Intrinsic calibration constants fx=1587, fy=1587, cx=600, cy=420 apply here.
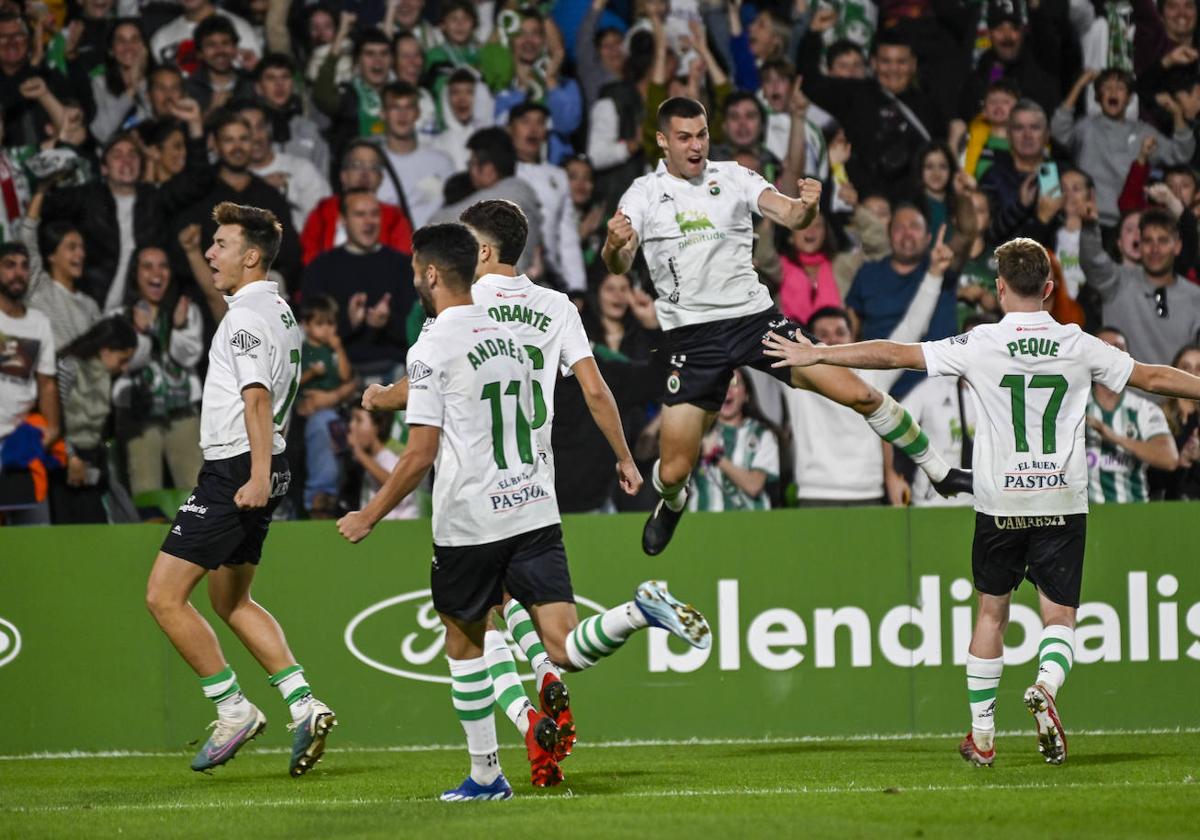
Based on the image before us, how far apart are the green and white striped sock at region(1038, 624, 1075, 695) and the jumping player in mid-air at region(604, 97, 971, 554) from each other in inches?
53.9

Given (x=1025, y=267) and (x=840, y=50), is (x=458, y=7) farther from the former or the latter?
(x=1025, y=267)

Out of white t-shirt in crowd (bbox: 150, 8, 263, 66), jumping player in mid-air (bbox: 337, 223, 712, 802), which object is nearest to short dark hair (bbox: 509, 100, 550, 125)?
white t-shirt in crowd (bbox: 150, 8, 263, 66)

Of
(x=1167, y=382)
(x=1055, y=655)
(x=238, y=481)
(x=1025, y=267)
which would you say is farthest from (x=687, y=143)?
(x=1055, y=655)

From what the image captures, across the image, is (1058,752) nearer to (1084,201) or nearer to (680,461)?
(680,461)

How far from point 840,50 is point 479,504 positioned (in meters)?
8.28

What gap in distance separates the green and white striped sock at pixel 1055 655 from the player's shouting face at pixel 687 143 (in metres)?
3.24

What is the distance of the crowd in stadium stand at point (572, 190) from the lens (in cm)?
1164

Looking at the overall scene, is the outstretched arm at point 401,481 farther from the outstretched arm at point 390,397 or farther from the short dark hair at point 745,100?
the short dark hair at point 745,100

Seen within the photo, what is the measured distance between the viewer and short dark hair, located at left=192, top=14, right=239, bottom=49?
13180mm

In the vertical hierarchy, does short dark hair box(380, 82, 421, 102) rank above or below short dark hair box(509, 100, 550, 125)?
above

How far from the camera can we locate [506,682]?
24.4 ft

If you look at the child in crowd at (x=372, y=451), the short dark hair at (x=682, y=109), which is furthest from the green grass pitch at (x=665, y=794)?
the short dark hair at (x=682, y=109)

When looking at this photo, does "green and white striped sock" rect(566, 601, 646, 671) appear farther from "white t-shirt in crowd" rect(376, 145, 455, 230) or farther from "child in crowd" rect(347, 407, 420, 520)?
"white t-shirt in crowd" rect(376, 145, 455, 230)

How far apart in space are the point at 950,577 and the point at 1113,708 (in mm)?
1355
